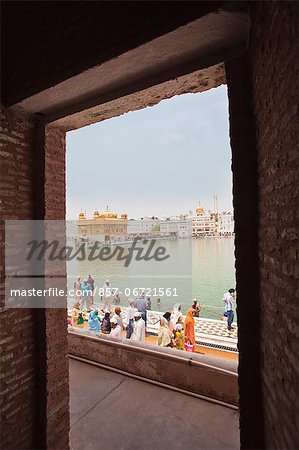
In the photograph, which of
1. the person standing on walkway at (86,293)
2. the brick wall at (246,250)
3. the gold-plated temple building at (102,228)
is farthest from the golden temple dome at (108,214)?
the brick wall at (246,250)

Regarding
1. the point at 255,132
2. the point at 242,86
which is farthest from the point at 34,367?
the point at 242,86

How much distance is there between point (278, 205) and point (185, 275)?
37.9m

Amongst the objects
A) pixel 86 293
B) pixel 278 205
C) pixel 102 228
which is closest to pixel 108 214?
pixel 102 228

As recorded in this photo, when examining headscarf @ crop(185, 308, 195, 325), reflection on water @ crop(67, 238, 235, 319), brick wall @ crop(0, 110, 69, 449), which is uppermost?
brick wall @ crop(0, 110, 69, 449)

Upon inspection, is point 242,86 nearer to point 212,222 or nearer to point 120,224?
point 120,224

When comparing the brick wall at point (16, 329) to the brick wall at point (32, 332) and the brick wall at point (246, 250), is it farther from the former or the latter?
the brick wall at point (246, 250)

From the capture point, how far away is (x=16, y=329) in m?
2.60

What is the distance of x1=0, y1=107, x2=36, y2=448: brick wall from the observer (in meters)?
2.50

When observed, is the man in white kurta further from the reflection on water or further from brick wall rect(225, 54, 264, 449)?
the reflection on water

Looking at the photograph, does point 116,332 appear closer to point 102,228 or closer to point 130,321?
point 130,321

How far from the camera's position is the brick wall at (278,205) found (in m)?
1.14

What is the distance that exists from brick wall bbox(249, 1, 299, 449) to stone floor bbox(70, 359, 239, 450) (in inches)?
81.2

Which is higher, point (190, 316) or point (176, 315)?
point (190, 316)

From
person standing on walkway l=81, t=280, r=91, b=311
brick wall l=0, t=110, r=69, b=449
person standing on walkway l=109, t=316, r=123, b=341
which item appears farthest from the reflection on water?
brick wall l=0, t=110, r=69, b=449
